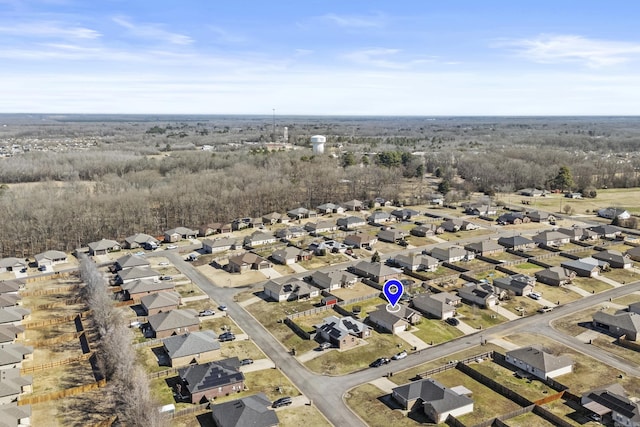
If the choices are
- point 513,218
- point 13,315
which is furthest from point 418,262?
point 13,315

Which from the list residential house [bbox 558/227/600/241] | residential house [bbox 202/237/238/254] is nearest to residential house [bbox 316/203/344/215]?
residential house [bbox 202/237/238/254]

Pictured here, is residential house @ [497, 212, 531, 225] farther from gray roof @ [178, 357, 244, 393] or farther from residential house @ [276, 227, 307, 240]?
gray roof @ [178, 357, 244, 393]

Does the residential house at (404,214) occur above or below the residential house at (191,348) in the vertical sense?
above

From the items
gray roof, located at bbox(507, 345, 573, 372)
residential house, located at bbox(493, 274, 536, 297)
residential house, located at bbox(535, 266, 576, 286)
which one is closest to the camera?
gray roof, located at bbox(507, 345, 573, 372)

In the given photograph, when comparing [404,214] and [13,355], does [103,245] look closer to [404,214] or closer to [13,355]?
[13,355]

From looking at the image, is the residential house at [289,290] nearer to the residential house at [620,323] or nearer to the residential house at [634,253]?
the residential house at [620,323]

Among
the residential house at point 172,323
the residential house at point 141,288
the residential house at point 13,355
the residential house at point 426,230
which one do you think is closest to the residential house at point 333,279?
the residential house at point 172,323
